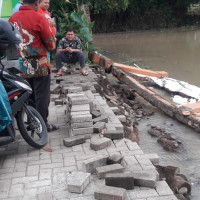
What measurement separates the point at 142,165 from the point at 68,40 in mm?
5720

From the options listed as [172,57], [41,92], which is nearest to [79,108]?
[41,92]

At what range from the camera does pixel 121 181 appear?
10.6 feet

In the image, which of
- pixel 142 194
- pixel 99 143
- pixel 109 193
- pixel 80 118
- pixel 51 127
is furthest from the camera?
pixel 51 127

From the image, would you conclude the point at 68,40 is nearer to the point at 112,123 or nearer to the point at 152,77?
the point at 152,77

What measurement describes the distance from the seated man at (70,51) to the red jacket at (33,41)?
4.08 metres

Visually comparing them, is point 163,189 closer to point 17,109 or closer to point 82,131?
point 82,131

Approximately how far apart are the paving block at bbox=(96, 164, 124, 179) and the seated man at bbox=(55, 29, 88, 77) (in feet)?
17.7

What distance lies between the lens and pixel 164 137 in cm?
599

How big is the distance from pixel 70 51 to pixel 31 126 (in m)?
4.59

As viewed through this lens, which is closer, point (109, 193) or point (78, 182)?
point (109, 193)

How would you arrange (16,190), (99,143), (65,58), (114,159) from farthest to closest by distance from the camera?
(65,58) → (99,143) → (114,159) → (16,190)

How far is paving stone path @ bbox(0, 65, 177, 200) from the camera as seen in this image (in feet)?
10.6

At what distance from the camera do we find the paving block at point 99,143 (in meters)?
4.21

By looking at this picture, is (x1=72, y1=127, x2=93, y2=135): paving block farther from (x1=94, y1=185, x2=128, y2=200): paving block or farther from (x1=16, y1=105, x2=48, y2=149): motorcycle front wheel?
(x1=94, y1=185, x2=128, y2=200): paving block
